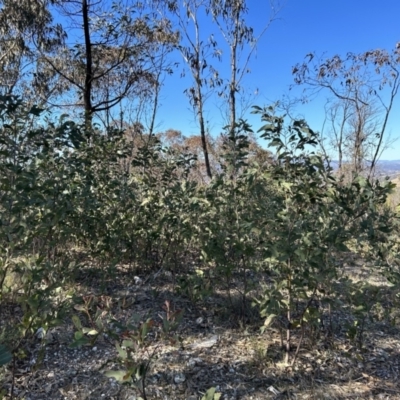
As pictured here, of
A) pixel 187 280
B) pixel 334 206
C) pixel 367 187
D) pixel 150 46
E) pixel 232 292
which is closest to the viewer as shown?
pixel 367 187

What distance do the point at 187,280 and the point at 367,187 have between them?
4.77 feet

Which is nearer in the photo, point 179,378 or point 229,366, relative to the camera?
point 179,378

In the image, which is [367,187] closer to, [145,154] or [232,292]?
[232,292]

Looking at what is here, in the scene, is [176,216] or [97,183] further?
[97,183]

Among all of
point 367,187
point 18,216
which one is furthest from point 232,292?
point 18,216

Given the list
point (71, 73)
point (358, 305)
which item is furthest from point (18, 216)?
point (71, 73)

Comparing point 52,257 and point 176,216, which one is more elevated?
point 176,216

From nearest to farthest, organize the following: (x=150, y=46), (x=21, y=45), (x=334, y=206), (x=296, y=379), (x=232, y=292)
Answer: (x=334, y=206), (x=296, y=379), (x=232, y=292), (x=21, y=45), (x=150, y=46)

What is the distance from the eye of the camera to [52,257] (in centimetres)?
296

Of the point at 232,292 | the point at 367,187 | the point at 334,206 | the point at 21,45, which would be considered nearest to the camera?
the point at 367,187

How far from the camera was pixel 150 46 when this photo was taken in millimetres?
10383

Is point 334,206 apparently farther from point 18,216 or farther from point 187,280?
point 18,216

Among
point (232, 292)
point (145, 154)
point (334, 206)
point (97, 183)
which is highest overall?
point (145, 154)

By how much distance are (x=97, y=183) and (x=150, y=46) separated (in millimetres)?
8561
